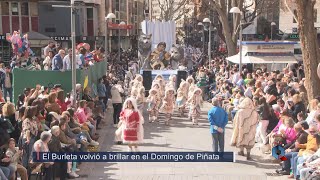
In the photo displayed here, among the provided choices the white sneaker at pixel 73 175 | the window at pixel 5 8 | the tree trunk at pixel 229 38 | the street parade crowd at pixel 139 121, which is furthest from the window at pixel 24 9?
the white sneaker at pixel 73 175

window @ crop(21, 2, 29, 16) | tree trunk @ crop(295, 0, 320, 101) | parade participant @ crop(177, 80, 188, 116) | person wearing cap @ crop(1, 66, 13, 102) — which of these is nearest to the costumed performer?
tree trunk @ crop(295, 0, 320, 101)

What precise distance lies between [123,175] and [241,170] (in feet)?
8.57

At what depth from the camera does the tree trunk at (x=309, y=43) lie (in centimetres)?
1614

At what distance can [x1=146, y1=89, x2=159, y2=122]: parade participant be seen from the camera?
18.6 meters

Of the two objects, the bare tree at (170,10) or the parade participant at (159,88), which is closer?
the parade participant at (159,88)

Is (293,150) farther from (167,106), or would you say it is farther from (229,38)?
(229,38)

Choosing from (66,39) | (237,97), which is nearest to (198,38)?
(66,39)

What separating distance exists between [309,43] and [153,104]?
538 centimetres

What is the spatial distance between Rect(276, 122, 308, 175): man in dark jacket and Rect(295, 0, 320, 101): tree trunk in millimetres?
4812

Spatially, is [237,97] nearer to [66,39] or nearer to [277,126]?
[277,126]

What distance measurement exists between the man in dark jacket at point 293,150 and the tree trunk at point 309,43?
4812 millimetres

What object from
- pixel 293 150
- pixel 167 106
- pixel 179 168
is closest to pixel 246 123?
pixel 293 150

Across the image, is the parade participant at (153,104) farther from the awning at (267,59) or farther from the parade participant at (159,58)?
the parade participant at (159,58)

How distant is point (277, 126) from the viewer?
42.8ft
